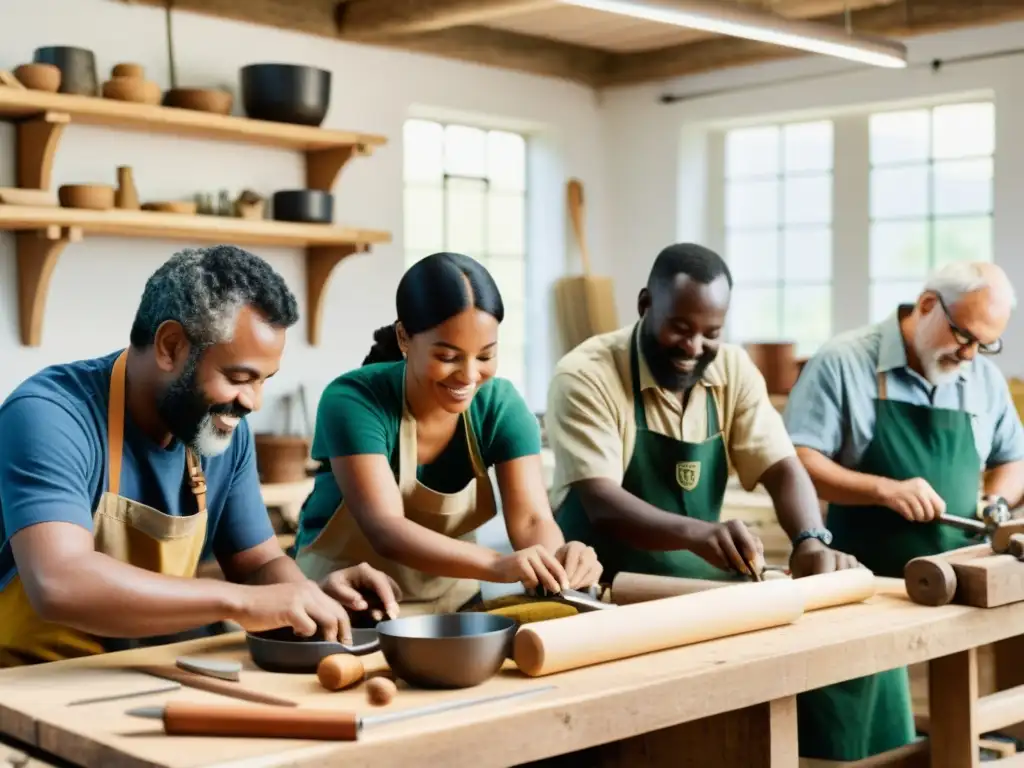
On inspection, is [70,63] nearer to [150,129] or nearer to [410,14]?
[150,129]

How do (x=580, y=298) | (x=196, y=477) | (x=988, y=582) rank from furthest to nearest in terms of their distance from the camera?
(x=580, y=298), (x=988, y=582), (x=196, y=477)

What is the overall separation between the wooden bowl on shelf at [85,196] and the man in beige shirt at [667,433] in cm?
233

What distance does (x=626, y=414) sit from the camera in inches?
120

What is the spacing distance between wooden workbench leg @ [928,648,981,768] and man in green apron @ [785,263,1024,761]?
2.61 ft

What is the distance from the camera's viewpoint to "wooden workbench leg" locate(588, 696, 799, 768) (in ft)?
6.85

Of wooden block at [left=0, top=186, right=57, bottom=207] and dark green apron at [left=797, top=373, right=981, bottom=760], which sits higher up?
wooden block at [left=0, top=186, right=57, bottom=207]

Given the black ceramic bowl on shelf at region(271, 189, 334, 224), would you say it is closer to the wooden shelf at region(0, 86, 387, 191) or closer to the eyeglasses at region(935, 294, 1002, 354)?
the wooden shelf at region(0, 86, 387, 191)

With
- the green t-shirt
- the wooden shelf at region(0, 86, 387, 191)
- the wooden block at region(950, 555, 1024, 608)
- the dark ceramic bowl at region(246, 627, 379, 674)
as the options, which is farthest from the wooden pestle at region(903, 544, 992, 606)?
the wooden shelf at region(0, 86, 387, 191)

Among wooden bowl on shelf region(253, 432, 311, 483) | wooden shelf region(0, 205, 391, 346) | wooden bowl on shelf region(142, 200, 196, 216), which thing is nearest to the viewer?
wooden shelf region(0, 205, 391, 346)

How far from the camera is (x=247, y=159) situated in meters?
5.51

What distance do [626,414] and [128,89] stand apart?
2.67m

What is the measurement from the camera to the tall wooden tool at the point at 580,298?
6926 mm

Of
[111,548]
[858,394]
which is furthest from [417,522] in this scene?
[858,394]

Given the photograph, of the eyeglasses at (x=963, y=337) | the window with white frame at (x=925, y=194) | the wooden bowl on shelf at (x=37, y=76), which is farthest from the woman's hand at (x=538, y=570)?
the window with white frame at (x=925, y=194)
